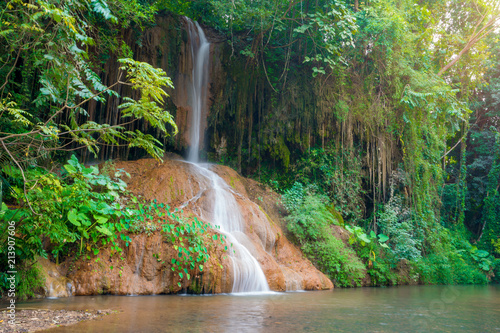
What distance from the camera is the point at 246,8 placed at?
43.6 feet

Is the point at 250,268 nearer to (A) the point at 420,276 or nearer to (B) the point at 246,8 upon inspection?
(A) the point at 420,276

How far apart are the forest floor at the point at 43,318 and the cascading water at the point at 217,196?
382 centimetres

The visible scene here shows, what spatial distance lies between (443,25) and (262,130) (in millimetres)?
12868

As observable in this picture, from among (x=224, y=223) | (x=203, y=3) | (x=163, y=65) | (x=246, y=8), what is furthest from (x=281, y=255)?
(x=203, y=3)

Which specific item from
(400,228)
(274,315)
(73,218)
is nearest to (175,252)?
(73,218)

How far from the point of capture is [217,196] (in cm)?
1033

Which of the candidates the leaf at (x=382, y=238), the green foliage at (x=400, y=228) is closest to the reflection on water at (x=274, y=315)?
the green foliage at (x=400, y=228)

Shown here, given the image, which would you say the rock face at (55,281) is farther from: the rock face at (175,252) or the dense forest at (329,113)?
the dense forest at (329,113)

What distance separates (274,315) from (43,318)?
2.92 m

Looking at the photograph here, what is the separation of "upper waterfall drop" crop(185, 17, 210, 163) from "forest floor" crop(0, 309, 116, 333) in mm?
9058

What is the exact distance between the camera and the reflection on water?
4.23 metres

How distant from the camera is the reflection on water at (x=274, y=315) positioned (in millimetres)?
4230

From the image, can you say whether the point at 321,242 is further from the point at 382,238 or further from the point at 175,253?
the point at 175,253

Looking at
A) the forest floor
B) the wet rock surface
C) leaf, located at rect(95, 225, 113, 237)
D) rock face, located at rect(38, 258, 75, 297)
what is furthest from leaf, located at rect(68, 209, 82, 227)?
the forest floor
